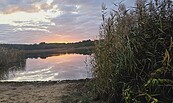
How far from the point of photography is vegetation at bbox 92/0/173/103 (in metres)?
5.25

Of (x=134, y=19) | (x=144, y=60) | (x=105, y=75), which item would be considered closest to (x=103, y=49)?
(x=105, y=75)

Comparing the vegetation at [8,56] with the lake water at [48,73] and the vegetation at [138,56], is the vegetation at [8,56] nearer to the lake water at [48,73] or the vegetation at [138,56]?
the lake water at [48,73]

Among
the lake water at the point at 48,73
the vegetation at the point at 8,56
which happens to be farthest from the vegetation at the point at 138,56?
the vegetation at the point at 8,56

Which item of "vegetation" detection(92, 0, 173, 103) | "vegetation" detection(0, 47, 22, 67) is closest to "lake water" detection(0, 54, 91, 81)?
"vegetation" detection(0, 47, 22, 67)

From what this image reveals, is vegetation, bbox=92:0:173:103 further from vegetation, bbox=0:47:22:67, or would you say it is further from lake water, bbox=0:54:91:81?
vegetation, bbox=0:47:22:67

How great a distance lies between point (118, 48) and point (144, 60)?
0.88 metres

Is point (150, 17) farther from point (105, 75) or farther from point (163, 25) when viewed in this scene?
point (105, 75)

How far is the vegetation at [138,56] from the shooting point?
525cm

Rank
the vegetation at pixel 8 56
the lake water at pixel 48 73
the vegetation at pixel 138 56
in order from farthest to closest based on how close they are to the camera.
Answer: the vegetation at pixel 8 56 < the lake water at pixel 48 73 < the vegetation at pixel 138 56

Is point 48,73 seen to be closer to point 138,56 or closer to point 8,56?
point 8,56

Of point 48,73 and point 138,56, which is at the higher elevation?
point 138,56

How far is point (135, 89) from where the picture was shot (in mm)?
5531

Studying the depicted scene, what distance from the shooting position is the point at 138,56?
5832mm

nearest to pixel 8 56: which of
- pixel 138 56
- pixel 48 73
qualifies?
pixel 48 73
